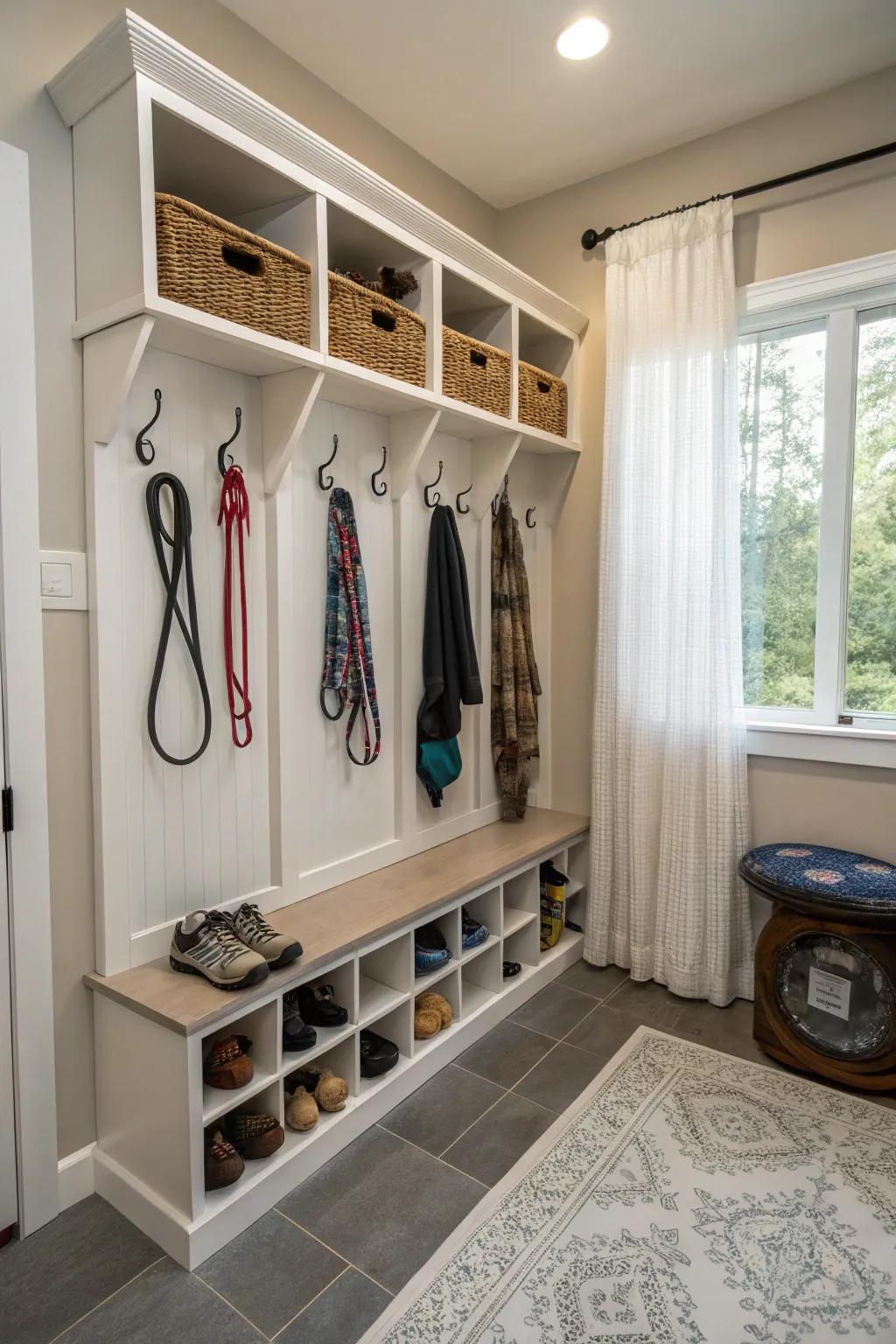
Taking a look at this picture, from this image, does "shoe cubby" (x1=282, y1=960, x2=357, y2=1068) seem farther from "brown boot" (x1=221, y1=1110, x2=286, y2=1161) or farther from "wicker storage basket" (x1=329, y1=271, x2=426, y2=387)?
"wicker storage basket" (x1=329, y1=271, x2=426, y2=387)

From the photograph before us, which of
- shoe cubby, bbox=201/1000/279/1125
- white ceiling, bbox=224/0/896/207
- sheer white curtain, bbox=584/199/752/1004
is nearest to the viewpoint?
shoe cubby, bbox=201/1000/279/1125

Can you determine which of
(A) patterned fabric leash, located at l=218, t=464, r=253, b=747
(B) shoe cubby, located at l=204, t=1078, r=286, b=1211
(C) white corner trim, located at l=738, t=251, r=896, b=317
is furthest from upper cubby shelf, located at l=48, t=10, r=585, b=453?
(B) shoe cubby, located at l=204, t=1078, r=286, b=1211

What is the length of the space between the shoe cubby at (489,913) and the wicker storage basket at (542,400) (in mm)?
1592

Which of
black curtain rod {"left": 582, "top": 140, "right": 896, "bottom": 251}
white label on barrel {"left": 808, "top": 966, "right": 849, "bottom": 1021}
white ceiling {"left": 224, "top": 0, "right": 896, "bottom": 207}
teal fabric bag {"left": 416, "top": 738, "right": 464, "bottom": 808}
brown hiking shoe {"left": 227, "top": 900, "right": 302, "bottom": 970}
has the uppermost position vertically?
white ceiling {"left": 224, "top": 0, "right": 896, "bottom": 207}

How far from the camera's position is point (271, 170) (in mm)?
1786

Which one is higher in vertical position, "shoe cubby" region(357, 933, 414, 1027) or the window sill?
the window sill

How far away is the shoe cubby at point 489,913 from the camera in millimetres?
2516

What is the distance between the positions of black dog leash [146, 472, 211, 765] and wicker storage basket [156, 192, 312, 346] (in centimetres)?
40

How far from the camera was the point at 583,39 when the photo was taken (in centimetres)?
214

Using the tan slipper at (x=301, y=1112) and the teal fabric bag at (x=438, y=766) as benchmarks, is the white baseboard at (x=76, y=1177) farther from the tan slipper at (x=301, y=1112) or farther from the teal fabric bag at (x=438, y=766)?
the teal fabric bag at (x=438, y=766)

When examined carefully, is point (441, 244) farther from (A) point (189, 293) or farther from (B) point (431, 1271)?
(B) point (431, 1271)

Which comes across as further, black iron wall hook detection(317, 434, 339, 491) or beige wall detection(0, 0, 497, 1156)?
black iron wall hook detection(317, 434, 339, 491)

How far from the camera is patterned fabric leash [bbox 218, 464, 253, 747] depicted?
1.97m

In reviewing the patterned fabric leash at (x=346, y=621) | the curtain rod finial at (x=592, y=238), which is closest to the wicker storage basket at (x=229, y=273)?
the patterned fabric leash at (x=346, y=621)
